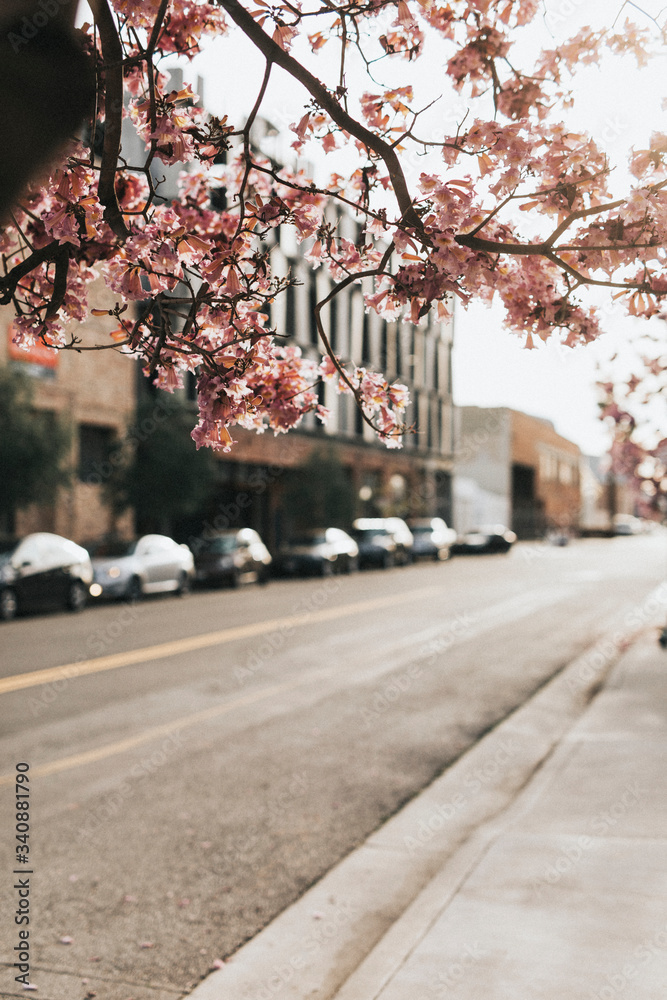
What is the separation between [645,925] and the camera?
4027 mm

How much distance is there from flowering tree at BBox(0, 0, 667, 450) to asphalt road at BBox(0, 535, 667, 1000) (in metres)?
2.60

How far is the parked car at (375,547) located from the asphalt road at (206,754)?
19.4 meters

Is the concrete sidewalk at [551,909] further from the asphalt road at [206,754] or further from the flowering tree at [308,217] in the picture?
the flowering tree at [308,217]

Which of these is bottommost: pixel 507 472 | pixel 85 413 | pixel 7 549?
pixel 7 549

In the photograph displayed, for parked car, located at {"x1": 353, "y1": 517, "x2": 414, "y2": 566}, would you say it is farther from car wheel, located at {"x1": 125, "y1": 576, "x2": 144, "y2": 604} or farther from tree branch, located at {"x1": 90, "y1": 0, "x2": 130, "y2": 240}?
tree branch, located at {"x1": 90, "y1": 0, "x2": 130, "y2": 240}

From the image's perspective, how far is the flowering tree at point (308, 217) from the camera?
293 cm

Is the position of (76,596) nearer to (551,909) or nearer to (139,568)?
(139,568)

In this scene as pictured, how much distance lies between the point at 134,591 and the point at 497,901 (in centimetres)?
1829

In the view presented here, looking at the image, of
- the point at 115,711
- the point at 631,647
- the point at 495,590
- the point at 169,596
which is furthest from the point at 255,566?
the point at 115,711

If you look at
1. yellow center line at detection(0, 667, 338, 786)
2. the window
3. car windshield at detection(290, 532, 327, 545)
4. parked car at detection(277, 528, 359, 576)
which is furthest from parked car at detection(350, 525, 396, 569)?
yellow center line at detection(0, 667, 338, 786)

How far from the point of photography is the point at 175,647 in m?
13.7

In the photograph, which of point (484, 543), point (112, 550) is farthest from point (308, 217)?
point (484, 543)

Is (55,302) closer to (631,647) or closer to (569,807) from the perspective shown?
(569,807)

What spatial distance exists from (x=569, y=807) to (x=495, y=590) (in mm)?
20323
